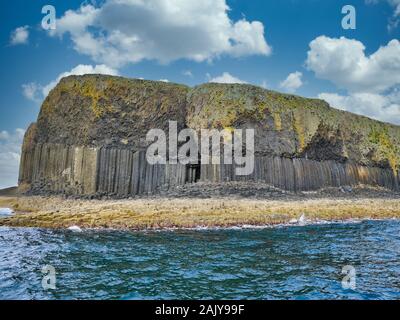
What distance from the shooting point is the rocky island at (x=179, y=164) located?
32.5 meters

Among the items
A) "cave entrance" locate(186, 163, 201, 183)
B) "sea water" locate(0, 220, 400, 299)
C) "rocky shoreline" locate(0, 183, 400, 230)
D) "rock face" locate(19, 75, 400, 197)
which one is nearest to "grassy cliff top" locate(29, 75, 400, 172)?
"rock face" locate(19, 75, 400, 197)

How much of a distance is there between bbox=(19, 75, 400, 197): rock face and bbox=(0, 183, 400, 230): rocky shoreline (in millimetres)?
1723

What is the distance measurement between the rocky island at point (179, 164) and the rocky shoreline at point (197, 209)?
0.54 feet

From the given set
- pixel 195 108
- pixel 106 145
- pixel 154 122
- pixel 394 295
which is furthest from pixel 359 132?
pixel 394 295

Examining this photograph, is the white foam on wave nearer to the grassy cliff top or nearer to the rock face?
the rock face

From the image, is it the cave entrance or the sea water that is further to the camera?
the cave entrance

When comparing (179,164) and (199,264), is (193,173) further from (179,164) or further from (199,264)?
(199,264)

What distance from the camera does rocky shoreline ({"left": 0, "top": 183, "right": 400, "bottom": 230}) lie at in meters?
22.7

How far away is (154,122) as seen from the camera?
37062mm

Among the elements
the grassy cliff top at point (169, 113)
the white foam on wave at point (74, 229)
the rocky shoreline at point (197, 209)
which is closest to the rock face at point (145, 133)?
the grassy cliff top at point (169, 113)

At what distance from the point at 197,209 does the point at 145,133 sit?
13.2 m

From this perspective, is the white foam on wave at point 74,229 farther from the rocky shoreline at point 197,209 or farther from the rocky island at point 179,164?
the rocky island at point 179,164

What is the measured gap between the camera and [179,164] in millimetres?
35000

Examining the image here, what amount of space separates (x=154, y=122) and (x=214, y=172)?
311 inches
